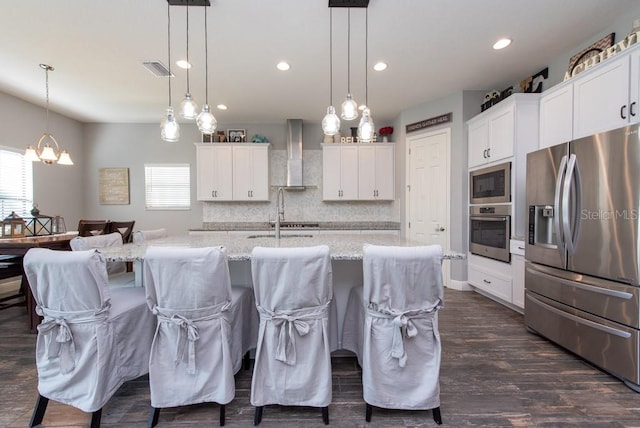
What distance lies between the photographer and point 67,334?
135cm

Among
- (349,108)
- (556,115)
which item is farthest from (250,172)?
(556,115)

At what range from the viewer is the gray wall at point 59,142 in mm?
3707

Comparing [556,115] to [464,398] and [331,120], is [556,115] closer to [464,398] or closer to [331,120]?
[331,120]

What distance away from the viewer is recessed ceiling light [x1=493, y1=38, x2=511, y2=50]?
8.39ft

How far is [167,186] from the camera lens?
498 cm

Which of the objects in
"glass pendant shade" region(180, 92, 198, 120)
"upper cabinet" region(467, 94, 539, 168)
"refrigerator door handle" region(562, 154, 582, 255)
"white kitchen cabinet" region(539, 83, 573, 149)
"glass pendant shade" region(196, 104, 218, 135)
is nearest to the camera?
"refrigerator door handle" region(562, 154, 582, 255)

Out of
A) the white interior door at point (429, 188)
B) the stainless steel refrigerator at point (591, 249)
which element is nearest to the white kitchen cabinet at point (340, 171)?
the white interior door at point (429, 188)

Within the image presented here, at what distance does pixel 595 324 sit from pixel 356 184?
3351mm

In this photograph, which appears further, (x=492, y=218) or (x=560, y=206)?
(x=492, y=218)

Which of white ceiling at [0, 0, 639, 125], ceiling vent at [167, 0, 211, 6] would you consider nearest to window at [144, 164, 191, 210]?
white ceiling at [0, 0, 639, 125]

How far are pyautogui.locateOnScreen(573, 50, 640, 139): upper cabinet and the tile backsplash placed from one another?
290cm

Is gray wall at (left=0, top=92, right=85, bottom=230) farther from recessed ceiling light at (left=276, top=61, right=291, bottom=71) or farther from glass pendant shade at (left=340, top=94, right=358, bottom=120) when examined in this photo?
glass pendant shade at (left=340, top=94, right=358, bottom=120)

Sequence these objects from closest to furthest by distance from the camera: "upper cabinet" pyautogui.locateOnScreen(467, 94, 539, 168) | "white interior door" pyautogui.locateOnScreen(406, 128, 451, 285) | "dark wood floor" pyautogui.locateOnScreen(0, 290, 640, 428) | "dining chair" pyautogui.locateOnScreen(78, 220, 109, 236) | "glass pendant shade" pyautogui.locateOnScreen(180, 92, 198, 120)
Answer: "dark wood floor" pyautogui.locateOnScreen(0, 290, 640, 428) < "glass pendant shade" pyautogui.locateOnScreen(180, 92, 198, 120) < "upper cabinet" pyautogui.locateOnScreen(467, 94, 539, 168) < "dining chair" pyautogui.locateOnScreen(78, 220, 109, 236) < "white interior door" pyautogui.locateOnScreen(406, 128, 451, 285)

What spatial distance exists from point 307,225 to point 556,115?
3.43 meters
